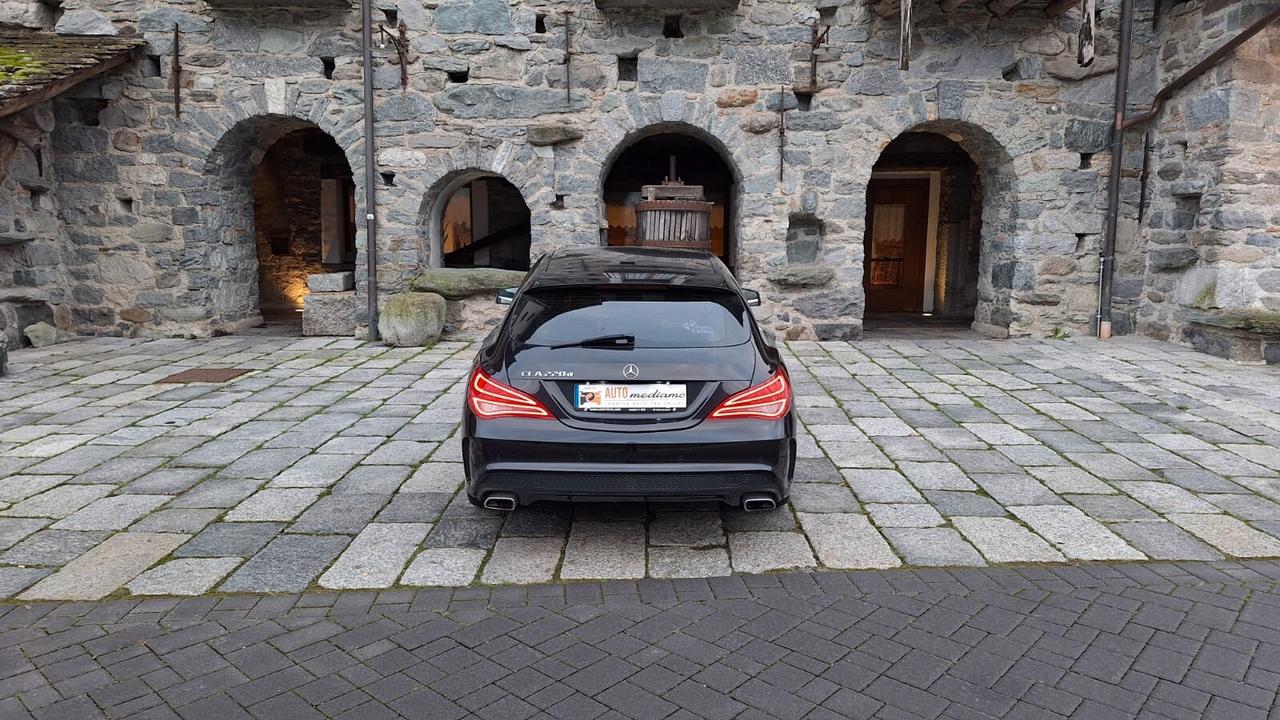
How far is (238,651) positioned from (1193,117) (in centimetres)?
1092

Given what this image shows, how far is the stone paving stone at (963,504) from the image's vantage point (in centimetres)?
449

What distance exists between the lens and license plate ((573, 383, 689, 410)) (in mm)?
3705

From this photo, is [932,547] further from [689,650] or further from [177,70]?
[177,70]

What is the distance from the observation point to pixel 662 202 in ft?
31.2

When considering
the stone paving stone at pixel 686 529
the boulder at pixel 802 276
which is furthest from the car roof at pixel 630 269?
the boulder at pixel 802 276

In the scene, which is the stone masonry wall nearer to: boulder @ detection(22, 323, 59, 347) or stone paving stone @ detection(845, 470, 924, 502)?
boulder @ detection(22, 323, 59, 347)

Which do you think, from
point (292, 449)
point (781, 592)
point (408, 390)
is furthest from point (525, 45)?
point (781, 592)

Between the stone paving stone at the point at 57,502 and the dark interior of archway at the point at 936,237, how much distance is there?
36.9ft

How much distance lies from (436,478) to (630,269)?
1.76 meters

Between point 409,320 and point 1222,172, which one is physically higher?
point 1222,172

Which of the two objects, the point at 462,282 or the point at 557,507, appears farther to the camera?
the point at 462,282

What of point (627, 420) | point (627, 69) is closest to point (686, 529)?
point (627, 420)

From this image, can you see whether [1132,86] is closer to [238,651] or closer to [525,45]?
[525,45]

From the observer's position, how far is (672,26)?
1016 centimetres
